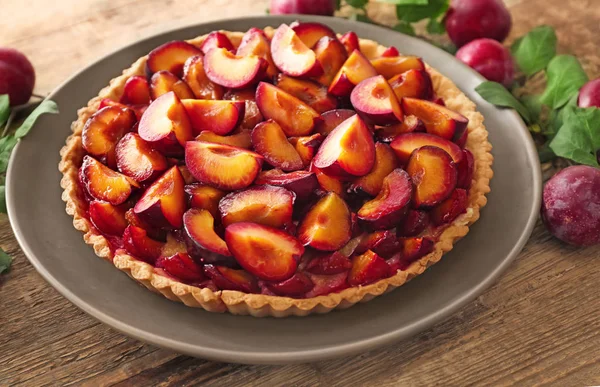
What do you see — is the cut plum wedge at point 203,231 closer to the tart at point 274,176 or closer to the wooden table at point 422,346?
the tart at point 274,176

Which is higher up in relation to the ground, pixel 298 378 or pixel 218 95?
pixel 218 95

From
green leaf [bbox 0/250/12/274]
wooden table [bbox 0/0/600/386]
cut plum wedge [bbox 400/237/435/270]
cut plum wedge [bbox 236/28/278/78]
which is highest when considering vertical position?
cut plum wedge [bbox 236/28/278/78]

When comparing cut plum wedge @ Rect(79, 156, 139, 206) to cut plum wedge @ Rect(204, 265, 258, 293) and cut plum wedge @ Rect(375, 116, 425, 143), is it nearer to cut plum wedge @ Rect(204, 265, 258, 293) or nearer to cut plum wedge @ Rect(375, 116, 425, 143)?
cut plum wedge @ Rect(204, 265, 258, 293)

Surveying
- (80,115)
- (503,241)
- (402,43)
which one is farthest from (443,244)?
(80,115)

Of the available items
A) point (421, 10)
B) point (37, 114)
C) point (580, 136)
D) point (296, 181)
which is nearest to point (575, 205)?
point (580, 136)

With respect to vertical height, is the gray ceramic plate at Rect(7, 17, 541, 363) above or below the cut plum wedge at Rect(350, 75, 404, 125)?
below

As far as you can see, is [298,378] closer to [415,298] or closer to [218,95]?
[415,298]

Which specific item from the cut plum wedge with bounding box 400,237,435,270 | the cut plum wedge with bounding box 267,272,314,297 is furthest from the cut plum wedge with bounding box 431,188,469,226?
the cut plum wedge with bounding box 267,272,314,297
